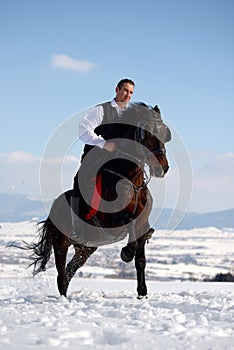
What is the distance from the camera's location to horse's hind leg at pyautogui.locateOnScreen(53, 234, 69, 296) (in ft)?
28.5

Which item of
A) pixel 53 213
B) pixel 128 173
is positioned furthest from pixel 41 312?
pixel 53 213

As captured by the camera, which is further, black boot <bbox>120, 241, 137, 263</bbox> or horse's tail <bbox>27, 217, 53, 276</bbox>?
horse's tail <bbox>27, 217, 53, 276</bbox>

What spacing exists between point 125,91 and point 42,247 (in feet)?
10.1

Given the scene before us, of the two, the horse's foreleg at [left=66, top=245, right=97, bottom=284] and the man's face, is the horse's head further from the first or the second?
the horse's foreleg at [left=66, top=245, right=97, bottom=284]

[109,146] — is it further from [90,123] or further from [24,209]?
[24,209]

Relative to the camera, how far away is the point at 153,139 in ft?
24.3

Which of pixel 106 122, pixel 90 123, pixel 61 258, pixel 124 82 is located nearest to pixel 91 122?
pixel 90 123

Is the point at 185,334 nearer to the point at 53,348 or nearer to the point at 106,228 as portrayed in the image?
the point at 53,348

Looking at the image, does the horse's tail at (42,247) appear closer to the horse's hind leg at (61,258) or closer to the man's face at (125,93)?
the horse's hind leg at (61,258)

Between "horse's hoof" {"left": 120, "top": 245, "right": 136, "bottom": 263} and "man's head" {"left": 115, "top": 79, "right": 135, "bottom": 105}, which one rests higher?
"man's head" {"left": 115, "top": 79, "right": 135, "bottom": 105}

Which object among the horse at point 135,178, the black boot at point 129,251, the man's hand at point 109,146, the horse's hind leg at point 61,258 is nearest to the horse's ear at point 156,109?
the horse at point 135,178

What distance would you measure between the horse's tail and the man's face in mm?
2319

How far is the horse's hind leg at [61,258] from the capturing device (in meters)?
8.69

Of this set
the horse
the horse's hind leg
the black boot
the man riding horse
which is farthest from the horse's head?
the horse's hind leg
